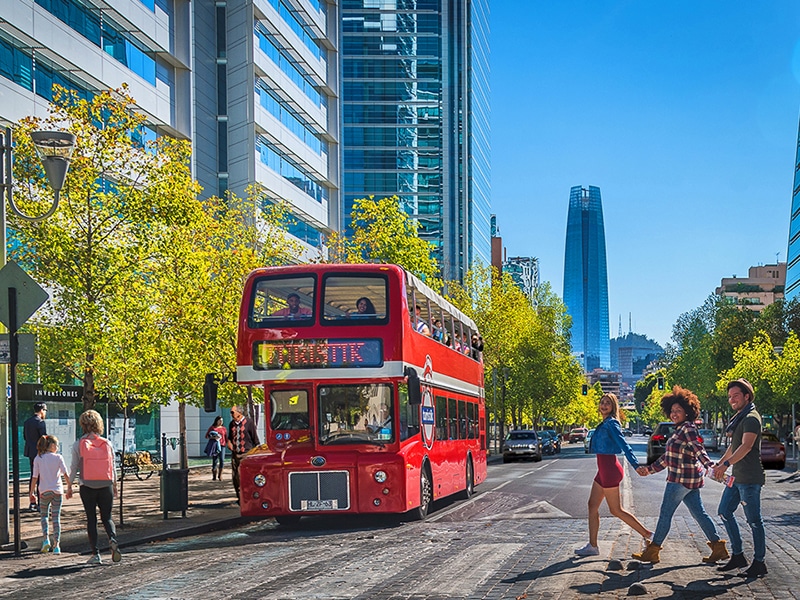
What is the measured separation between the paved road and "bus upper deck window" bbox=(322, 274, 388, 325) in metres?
3.22

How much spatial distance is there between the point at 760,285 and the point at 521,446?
138m

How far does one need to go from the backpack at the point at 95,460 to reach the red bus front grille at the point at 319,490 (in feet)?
15.4

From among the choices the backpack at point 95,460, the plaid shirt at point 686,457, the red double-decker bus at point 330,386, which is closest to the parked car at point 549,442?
the red double-decker bus at point 330,386

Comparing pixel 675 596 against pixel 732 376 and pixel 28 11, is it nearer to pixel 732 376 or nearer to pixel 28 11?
pixel 28 11

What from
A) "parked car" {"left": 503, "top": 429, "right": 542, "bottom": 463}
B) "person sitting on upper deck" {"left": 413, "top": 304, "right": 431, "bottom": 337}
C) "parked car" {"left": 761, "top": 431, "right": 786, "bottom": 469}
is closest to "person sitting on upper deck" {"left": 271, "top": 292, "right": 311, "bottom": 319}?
"person sitting on upper deck" {"left": 413, "top": 304, "right": 431, "bottom": 337}

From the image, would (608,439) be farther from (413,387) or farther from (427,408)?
(427,408)

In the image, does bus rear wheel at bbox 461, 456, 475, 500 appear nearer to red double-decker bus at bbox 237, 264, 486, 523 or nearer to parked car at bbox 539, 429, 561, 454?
red double-decker bus at bbox 237, 264, 486, 523

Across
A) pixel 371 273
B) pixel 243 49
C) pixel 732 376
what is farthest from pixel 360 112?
pixel 371 273

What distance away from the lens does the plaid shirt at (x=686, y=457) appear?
10.6 meters

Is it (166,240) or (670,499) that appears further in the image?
(166,240)

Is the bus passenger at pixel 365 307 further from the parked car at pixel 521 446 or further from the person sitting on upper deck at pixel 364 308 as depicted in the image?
the parked car at pixel 521 446

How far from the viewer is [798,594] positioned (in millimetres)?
8938

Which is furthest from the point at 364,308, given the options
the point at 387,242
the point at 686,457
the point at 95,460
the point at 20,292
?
the point at 387,242

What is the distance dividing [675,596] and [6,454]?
9534 mm
